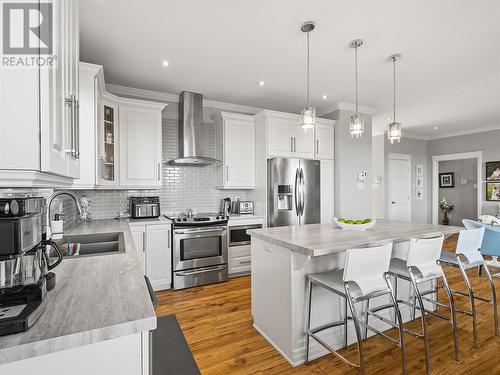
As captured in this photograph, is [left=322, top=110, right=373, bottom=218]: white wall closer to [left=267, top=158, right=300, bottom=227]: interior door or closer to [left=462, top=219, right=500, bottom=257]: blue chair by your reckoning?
[left=267, top=158, right=300, bottom=227]: interior door

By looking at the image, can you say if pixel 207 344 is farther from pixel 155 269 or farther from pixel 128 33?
pixel 128 33

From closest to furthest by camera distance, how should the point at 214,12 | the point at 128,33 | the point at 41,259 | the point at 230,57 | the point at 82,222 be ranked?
1. the point at 41,259
2. the point at 214,12
3. the point at 128,33
4. the point at 230,57
5. the point at 82,222

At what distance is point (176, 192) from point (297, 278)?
261cm

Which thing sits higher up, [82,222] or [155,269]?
[82,222]

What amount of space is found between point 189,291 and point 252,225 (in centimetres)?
122

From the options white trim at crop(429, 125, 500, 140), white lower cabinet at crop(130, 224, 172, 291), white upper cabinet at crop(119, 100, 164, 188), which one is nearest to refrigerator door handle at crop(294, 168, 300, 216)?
white lower cabinet at crop(130, 224, 172, 291)

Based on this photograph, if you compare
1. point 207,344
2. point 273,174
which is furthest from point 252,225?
point 207,344

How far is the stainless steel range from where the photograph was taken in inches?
131

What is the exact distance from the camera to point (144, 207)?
350 cm

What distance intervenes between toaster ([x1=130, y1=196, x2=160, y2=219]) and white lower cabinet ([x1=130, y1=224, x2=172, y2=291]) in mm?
359

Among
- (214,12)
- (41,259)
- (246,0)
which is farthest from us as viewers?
(214,12)

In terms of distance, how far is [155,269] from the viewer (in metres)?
3.24

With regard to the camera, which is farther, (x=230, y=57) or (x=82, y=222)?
(x=82, y=222)

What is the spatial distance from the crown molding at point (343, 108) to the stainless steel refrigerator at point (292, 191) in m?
1.01
